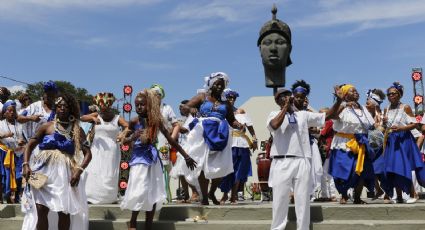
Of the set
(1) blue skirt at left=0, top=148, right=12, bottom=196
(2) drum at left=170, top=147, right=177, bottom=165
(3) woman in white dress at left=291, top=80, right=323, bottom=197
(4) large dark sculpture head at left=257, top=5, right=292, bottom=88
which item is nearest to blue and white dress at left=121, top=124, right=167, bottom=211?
(3) woman in white dress at left=291, top=80, right=323, bottom=197

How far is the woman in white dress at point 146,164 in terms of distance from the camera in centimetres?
675

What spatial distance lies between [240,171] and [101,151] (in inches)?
92.0

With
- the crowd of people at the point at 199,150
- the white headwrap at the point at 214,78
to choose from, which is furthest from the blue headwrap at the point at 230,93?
the white headwrap at the point at 214,78

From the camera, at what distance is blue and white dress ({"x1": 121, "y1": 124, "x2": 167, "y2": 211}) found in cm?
671

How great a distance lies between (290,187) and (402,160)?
2436 mm

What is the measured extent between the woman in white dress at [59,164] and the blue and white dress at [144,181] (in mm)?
621

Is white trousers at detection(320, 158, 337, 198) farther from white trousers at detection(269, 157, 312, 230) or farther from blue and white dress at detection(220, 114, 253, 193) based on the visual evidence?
white trousers at detection(269, 157, 312, 230)

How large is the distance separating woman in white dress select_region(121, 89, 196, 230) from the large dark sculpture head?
43.0ft

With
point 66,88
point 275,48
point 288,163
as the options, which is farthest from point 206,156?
point 66,88

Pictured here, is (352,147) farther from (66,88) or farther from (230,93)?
(66,88)

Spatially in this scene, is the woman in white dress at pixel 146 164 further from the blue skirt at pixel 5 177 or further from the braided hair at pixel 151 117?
the blue skirt at pixel 5 177

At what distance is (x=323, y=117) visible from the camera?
22.5ft

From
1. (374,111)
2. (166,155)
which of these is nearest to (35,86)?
(166,155)

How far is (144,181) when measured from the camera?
676cm
